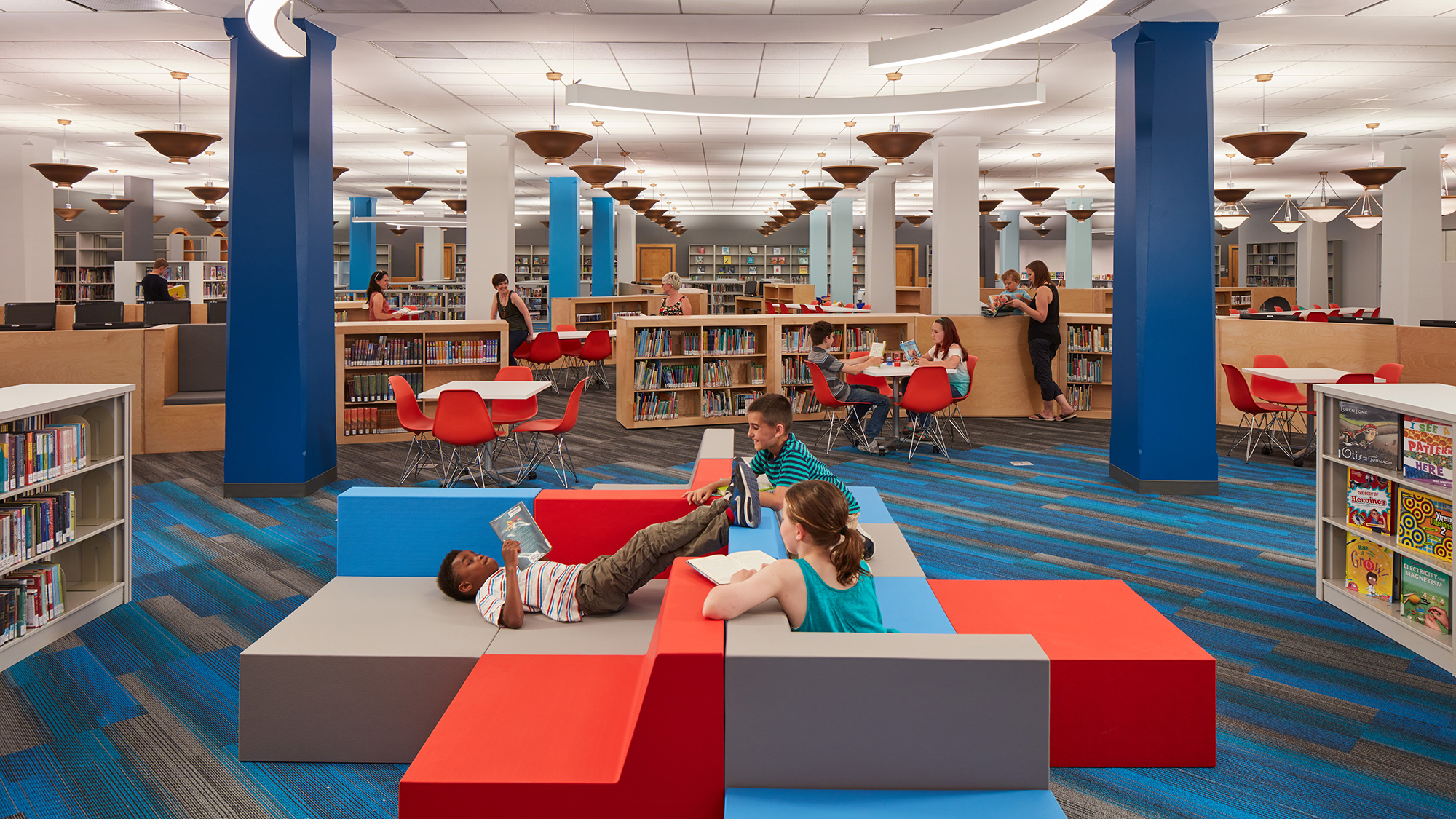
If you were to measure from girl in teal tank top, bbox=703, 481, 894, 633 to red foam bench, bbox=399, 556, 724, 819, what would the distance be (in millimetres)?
194

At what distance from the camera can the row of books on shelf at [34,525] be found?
Answer: 3689mm

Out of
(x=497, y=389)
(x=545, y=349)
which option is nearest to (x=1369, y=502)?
(x=497, y=389)

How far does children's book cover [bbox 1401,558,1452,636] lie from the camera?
12.1ft

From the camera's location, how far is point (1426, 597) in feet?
12.4

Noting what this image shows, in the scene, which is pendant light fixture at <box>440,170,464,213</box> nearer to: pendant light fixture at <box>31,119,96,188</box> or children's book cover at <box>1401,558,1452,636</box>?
pendant light fixture at <box>31,119,96,188</box>

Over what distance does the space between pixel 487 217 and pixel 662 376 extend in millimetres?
3492

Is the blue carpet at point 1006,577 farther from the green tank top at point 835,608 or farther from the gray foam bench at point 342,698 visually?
the green tank top at point 835,608

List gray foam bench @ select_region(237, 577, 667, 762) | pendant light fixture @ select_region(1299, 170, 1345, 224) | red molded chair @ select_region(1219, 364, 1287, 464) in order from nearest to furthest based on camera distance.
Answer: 1. gray foam bench @ select_region(237, 577, 667, 762)
2. red molded chair @ select_region(1219, 364, 1287, 464)
3. pendant light fixture @ select_region(1299, 170, 1345, 224)

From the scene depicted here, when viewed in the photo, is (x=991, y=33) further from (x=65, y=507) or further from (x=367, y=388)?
(x=367, y=388)

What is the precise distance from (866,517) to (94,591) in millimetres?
3720

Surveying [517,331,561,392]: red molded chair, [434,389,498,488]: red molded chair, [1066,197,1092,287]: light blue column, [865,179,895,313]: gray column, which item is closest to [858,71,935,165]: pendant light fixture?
[434,389,498,488]: red molded chair

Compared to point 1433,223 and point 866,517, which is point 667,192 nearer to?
point 1433,223

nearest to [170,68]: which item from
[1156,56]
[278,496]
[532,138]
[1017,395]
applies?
[532,138]

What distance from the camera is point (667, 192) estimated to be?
2067cm
